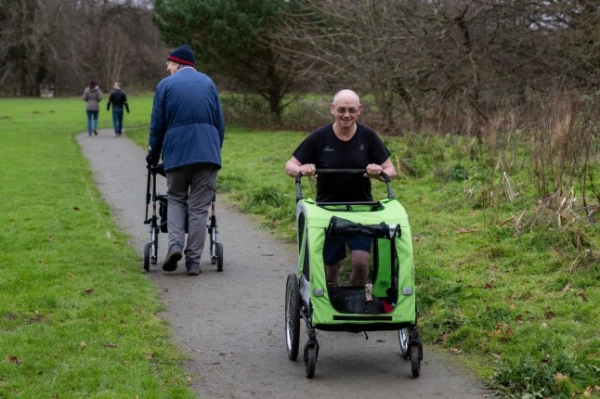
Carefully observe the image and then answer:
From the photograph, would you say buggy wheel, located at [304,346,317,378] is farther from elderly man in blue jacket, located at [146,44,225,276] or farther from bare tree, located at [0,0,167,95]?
bare tree, located at [0,0,167,95]

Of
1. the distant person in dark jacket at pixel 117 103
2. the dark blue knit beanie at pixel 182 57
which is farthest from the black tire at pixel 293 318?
the distant person in dark jacket at pixel 117 103

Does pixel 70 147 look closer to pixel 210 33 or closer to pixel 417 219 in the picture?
pixel 210 33

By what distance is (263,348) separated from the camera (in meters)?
7.13

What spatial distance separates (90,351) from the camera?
667 cm

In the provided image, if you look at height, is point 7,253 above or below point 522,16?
below

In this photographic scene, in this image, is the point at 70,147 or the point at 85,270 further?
the point at 70,147

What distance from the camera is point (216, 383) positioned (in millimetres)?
6234

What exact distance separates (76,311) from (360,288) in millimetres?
2540

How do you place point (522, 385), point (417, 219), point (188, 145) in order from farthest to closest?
1. point (417, 219)
2. point (188, 145)
3. point (522, 385)

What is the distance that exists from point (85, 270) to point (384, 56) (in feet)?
52.9

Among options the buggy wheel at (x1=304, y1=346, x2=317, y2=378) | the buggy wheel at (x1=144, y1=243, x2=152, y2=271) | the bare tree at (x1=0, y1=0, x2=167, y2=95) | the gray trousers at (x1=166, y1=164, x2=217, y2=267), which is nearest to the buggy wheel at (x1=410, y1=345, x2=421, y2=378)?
the buggy wheel at (x1=304, y1=346, x2=317, y2=378)

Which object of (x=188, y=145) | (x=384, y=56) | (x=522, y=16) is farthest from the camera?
(x=384, y=56)

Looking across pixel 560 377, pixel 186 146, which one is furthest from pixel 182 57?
pixel 560 377

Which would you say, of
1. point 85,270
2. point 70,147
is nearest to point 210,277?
point 85,270
